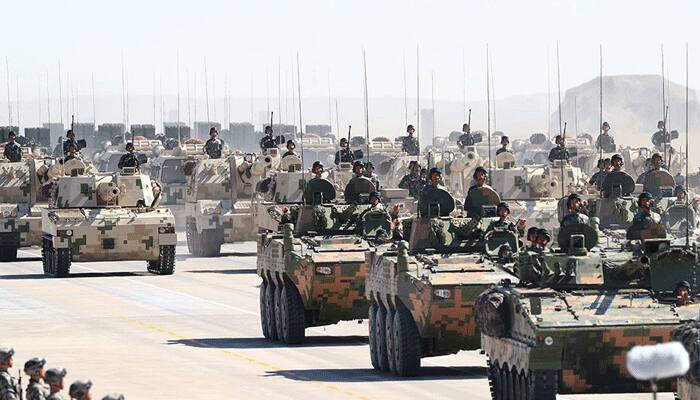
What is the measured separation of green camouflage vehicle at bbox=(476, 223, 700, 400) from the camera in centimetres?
2239

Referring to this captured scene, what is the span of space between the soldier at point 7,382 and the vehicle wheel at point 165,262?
3180 cm

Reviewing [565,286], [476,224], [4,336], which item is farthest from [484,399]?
[4,336]

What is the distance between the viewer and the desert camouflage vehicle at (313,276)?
32.5m

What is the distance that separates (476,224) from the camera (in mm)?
30625

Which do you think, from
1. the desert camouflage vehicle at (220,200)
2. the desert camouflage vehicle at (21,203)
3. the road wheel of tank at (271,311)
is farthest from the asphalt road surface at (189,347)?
the desert camouflage vehicle at (220,200)

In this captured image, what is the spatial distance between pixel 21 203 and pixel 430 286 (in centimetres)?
3409

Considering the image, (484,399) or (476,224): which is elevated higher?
(476,224)

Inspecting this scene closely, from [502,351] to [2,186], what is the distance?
38258mm

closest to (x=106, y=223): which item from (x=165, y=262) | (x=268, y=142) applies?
(x=165, y=262)

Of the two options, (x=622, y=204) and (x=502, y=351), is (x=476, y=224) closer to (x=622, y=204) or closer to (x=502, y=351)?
(x=502, y=351)

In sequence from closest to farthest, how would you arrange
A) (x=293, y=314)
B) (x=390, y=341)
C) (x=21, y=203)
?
(x=390, y=341)
(x=293, y=314)
(x=21, y=203)

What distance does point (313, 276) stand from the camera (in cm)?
3244

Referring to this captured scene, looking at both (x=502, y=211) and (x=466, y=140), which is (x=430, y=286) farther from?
(x=466, y=140)

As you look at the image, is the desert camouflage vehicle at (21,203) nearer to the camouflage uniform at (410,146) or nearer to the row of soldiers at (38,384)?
the camouflage uniform at (410,146)
